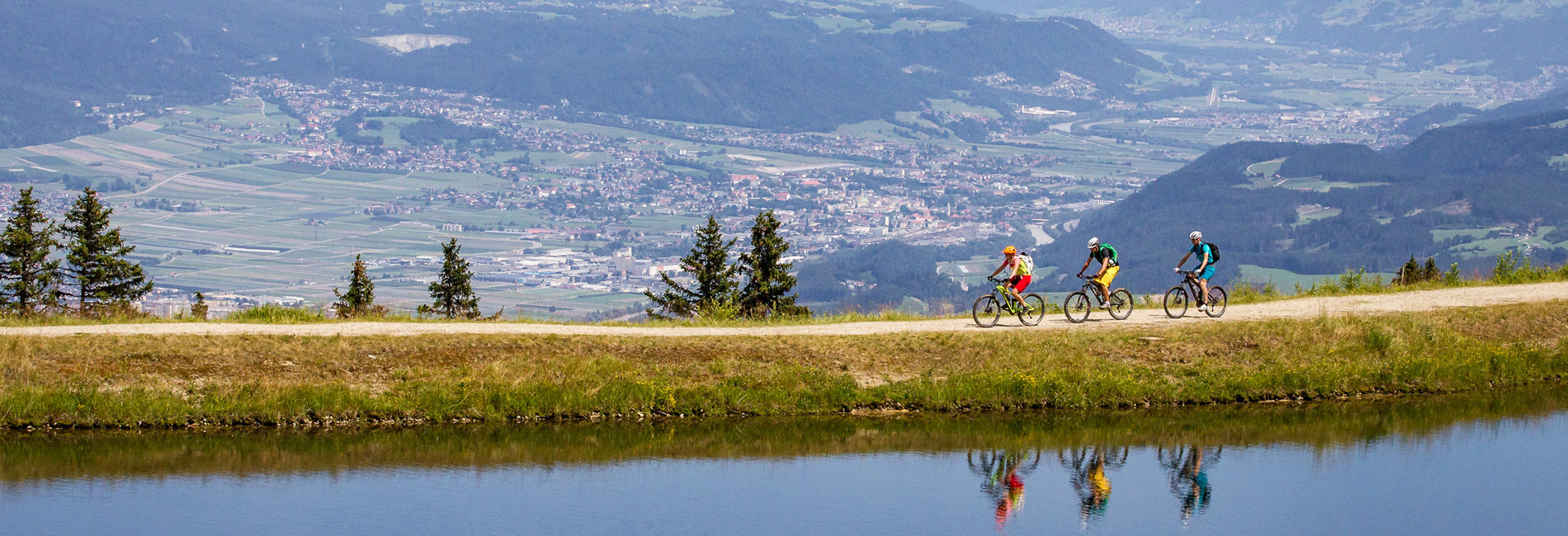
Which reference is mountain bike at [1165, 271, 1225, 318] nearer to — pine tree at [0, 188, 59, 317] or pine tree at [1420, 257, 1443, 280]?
pine tree at [1420, 257, 1443, 280]

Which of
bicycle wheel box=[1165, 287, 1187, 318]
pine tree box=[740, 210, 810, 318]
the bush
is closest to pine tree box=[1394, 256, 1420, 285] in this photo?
bicycle wheel box=[1165, 287, 1187, 318]

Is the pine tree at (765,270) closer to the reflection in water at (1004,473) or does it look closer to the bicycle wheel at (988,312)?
the bicycle wheel at (988,312)

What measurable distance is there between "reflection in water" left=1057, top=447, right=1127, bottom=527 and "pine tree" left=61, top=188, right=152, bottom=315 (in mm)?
30987

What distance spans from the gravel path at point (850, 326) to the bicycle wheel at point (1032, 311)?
18 centimetres

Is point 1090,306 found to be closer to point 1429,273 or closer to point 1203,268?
point 1203,268

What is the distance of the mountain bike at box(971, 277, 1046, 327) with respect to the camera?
105ft

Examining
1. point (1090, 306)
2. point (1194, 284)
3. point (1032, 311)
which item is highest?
point (1194, 284)

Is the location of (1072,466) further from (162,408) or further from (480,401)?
(162,408)

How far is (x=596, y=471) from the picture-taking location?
23.8m

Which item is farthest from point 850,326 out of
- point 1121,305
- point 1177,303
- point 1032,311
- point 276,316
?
point 276,316

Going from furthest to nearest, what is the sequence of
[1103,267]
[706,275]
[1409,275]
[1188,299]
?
[1409,275] → [706,275] → [1188,299] → [1103,267]

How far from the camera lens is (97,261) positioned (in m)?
45.8

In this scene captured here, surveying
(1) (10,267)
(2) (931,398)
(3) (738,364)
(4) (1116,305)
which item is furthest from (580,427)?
(1) (10,267)

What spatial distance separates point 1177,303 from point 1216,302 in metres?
0.88
